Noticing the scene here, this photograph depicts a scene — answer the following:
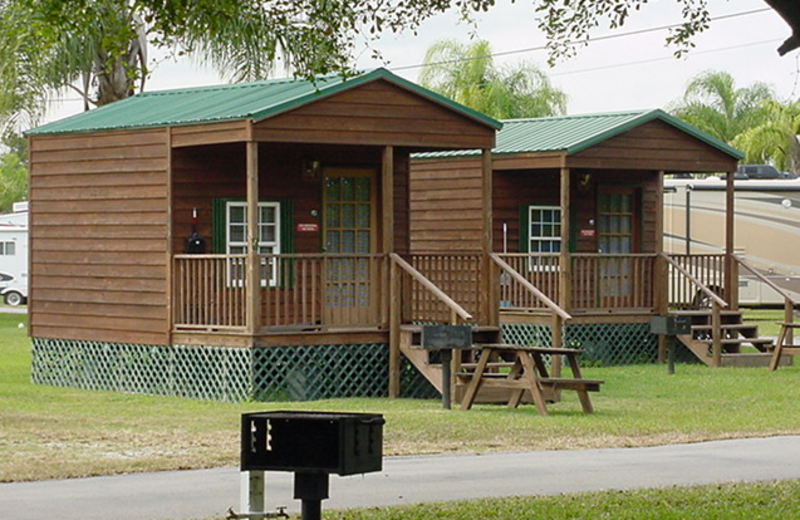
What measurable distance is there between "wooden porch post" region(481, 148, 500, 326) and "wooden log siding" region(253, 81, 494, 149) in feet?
1.24

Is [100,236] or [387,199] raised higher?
[387,199]

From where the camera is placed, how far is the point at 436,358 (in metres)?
21.2

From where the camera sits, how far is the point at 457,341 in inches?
751

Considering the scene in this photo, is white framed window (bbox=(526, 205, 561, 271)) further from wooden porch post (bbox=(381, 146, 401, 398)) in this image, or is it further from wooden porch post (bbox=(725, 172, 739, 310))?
wooden porch post (bbox=(381, 146, 401, 398))

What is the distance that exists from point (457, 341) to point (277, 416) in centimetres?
1072

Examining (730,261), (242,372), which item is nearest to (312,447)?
(242,372)

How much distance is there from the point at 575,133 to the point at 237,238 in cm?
685

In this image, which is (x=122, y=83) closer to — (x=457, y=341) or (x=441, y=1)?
(x=457, y=341)

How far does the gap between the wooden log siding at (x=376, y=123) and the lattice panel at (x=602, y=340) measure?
5.37 meters

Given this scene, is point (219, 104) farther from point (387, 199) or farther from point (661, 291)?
point (661, 291)

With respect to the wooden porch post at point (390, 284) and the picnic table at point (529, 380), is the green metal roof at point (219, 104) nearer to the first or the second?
the wooden porch post at point (390, 284)

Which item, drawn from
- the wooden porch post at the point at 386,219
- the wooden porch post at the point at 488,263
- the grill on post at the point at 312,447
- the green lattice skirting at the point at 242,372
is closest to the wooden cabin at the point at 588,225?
the wooden porch post at the point at 488,263

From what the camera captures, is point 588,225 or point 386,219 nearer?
point 386,219

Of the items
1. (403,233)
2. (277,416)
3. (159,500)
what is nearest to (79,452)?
(159,500)
